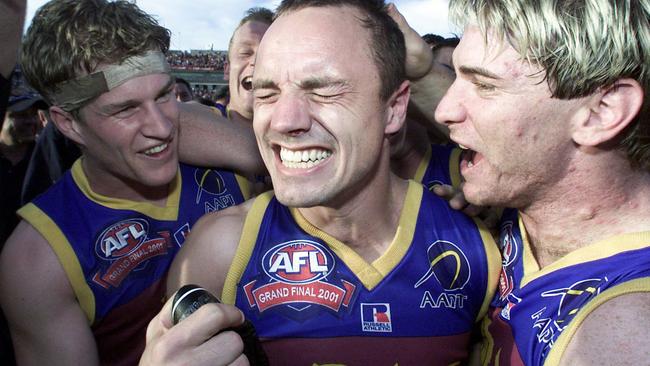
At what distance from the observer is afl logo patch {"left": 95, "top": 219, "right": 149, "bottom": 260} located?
2453mm

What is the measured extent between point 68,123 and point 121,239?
2.33 feet

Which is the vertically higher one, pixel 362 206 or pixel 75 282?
pixel 362 206

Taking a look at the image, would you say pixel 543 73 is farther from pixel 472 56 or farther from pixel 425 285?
pixel 425 285

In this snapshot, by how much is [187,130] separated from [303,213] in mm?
1042

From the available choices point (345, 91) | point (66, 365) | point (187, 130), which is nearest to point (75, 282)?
point (66, 365)

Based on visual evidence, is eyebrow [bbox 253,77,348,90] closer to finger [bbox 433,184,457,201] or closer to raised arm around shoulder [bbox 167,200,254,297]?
raised arm around shoulder [bbox 167,200,254,297]

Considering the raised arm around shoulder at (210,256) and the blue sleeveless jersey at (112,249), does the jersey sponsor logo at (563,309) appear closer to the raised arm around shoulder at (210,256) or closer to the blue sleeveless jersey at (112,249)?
the raised arm around shoulder at (210,256)

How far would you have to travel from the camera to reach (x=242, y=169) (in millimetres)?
2975

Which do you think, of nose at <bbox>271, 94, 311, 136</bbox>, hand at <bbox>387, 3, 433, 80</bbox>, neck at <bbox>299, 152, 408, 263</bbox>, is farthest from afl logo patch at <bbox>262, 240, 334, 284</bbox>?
hand at <bbox>387, 3, 433, 80</bbox>

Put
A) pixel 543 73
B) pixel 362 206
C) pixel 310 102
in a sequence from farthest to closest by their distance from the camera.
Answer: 1. pixel 362 206
2. pixel 310 102
3. pixel 543 73

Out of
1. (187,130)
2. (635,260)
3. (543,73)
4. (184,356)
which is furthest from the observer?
(187,130)

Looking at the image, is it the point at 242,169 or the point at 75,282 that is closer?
the point at 75,282

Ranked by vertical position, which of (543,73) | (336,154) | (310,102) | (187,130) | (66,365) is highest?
(543,73)

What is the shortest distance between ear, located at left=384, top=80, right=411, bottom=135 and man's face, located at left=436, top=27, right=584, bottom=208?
260 mm
